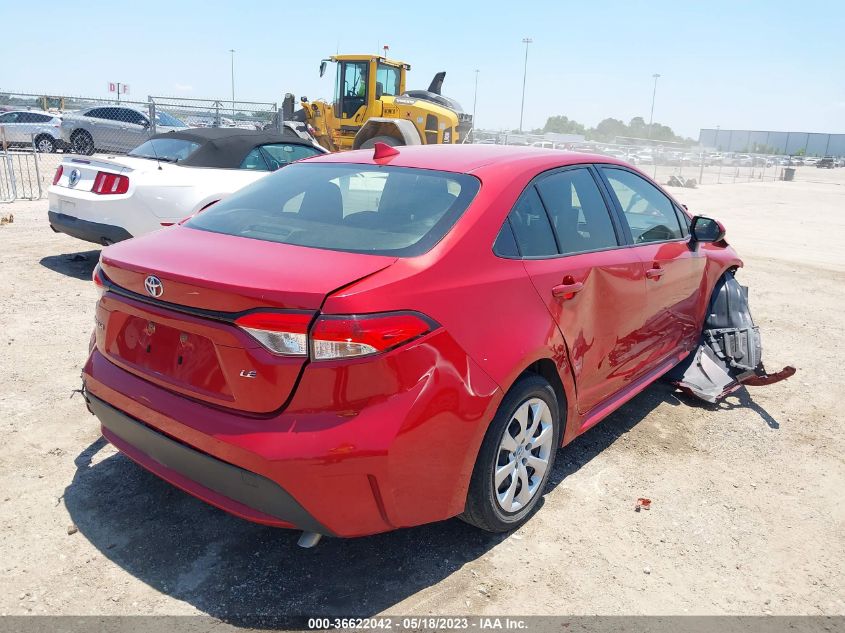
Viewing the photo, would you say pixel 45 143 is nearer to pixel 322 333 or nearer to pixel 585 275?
pixel 585 275

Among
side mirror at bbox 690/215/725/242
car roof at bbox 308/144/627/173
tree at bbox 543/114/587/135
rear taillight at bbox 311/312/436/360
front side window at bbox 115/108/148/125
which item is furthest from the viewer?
tree at bbox 543/114/587/135

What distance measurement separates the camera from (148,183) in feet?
21.6

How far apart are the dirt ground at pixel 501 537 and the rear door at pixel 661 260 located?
0.58 metres

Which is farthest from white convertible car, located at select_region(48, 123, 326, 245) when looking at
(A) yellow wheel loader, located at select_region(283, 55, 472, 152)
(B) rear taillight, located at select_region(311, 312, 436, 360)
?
(A) yellow wheel loader, located at select_region(283, 55, 472, 152)

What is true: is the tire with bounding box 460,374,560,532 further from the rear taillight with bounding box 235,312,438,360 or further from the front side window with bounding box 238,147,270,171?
the front side window with bounding box 238,147,270,171

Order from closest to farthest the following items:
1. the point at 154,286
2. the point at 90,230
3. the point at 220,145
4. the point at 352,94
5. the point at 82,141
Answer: the point at 154,286, the point at 90,230, the point at 220,145, the point at 352,94, the point at 82,141

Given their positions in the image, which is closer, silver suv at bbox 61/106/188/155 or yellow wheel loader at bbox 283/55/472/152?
yellow wheel loader at bbox 283/55/472/152

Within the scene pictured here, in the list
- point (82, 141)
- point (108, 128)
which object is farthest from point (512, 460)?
point (82, 141)

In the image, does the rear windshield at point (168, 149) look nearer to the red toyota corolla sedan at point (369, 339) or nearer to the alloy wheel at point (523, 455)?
the red toyota corolla sedan at point (369, 339)

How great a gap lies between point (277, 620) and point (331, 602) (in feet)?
0.70

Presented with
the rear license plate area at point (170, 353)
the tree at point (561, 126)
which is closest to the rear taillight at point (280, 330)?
the rear license plate area at point (170, 353)

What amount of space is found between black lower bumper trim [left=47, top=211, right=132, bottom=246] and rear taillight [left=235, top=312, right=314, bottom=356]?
478 centimetres

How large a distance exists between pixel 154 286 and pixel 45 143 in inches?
1047

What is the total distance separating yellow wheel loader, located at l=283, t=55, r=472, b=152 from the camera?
17.6 meters
